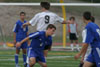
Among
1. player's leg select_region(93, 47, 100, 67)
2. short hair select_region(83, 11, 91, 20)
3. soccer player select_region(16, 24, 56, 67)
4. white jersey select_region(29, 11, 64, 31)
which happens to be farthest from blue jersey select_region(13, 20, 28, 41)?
player's leg select_region(93, 47, 100, 67)

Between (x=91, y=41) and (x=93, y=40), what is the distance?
0.37 ft

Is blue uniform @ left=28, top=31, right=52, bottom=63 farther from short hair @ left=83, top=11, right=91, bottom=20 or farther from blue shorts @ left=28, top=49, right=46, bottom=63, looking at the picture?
short hair @ left=83, top=11, right=91, bottom=20

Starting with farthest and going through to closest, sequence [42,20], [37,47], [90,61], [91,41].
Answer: [42,20], [37,47], [90,61], [91,41]

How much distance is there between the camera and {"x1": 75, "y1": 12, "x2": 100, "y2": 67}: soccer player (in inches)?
367

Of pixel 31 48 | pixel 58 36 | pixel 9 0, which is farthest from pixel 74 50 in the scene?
pixel 31 48

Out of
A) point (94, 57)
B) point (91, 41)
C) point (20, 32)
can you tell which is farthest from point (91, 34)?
point (20, 32)

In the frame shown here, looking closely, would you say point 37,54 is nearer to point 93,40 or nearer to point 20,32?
point 93,40

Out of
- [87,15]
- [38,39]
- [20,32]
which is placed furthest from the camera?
[20,32]

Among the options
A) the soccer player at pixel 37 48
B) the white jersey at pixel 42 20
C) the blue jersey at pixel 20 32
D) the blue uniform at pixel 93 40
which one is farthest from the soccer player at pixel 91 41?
the blue jersey at pixel 20 32

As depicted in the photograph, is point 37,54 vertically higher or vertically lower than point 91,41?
lower

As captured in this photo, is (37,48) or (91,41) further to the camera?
(37,48)

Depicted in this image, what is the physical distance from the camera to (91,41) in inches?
368

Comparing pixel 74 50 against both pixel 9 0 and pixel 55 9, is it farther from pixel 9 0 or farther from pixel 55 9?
pixel 9 0

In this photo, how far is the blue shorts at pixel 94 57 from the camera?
31.1 feet
